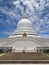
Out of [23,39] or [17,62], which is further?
[23,39]

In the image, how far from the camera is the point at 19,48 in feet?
128

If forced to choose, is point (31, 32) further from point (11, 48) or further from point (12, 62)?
point (12, 62)

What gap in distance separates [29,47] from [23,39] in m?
2.26

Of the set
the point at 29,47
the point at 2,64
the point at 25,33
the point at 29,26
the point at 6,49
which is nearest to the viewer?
the point at 2,64

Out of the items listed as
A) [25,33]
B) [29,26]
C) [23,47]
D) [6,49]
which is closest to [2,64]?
[6,49]

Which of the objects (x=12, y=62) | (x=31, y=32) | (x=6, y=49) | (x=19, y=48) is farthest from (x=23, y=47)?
(x=12, y=62)

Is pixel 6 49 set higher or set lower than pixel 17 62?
higher

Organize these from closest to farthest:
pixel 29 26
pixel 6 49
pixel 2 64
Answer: pixel 2 64
pixel 6 49
pixel 29 26

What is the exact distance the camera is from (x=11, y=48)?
122 ft

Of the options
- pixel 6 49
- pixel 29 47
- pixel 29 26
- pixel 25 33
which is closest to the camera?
pixel 6 49

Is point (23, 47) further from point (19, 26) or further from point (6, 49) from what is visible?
point (19, 26)

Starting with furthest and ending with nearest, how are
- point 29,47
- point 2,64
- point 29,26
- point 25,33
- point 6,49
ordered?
point 29,26, point 25,33, point 29,47, point 6,49, point 2,64

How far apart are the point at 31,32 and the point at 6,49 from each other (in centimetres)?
Result: 1204

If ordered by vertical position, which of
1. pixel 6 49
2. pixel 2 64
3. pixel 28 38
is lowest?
pixel 2 64
